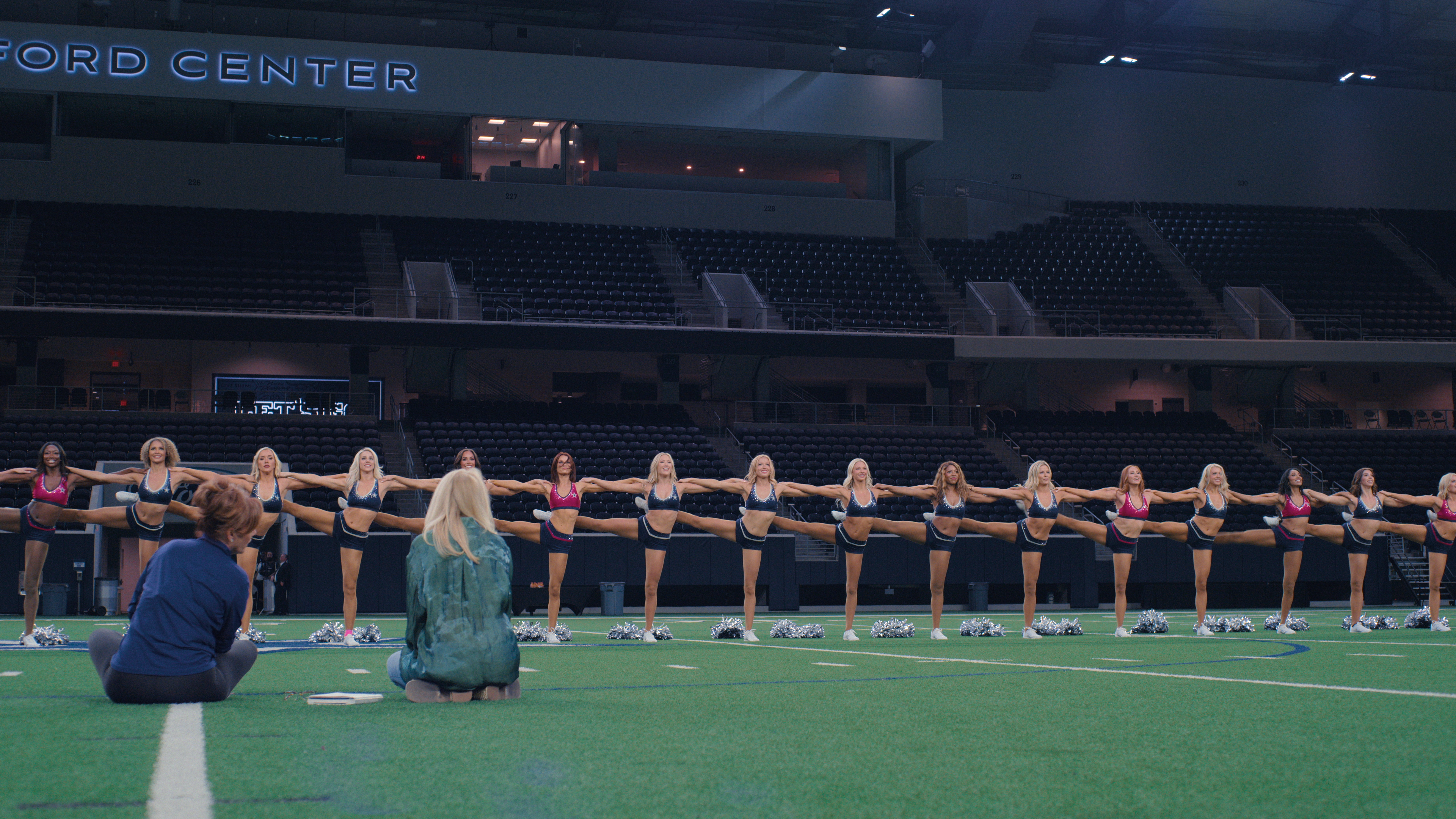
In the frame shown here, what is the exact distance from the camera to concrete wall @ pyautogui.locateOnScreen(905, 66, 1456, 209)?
39.3 m

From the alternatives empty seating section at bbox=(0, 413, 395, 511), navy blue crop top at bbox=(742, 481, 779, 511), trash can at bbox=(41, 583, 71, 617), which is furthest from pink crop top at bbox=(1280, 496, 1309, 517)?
trash can at bbox=(41, 583, 71, 617)

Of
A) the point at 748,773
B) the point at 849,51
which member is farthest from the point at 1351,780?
the point at 849,51

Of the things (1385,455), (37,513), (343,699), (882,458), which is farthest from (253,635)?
(1385,455)

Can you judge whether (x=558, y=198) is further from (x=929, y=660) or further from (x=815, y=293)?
(x=929, y=660)

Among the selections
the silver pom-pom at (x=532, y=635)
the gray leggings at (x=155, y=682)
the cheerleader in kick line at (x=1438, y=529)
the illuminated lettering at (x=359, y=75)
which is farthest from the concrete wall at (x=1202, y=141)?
the gray leggings at (x=155, y=682)

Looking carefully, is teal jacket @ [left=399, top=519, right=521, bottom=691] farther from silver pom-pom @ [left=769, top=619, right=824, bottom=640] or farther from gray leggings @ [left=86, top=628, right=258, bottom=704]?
silver pom-pom @ [left=769, top=619, right=824, bottom=640]

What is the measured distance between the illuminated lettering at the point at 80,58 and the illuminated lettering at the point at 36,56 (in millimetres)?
303

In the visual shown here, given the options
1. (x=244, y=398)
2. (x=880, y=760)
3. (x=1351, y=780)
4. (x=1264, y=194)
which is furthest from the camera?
(x=1264, y=194)

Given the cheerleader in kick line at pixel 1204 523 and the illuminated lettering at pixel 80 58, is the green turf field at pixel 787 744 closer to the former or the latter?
the cheerleader in kick line at pixel 1204 523

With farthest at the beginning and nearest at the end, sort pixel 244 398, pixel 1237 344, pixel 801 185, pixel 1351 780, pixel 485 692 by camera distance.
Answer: pixel 801 185
pixel 1237 344
pixel 244 398
pixel 485 692
pixel 1351 780

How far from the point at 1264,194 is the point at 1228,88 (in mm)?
3732

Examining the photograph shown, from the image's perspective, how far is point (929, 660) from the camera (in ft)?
33.3

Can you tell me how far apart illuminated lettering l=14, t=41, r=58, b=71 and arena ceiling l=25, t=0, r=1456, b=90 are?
2.04 metres

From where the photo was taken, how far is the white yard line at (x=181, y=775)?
11.8 feet
